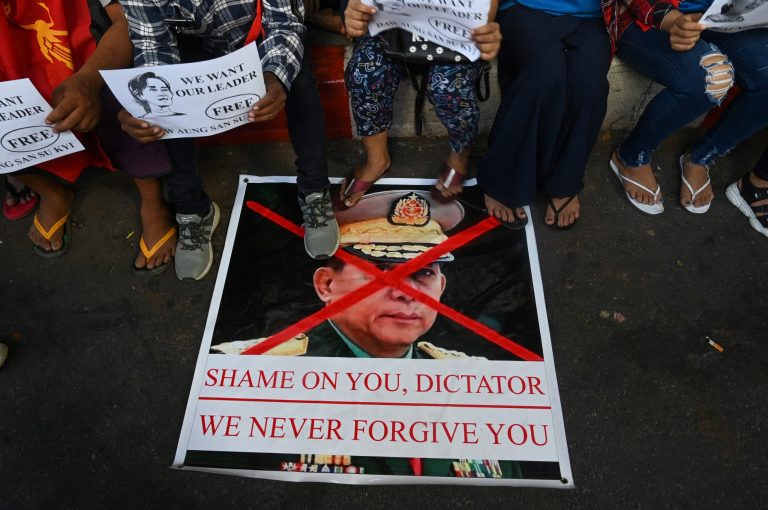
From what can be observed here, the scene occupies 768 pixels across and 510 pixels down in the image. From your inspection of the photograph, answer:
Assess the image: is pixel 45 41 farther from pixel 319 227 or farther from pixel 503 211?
pixel 503 211

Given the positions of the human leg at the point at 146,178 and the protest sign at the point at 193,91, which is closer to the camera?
the protest sign at the point at 193,91

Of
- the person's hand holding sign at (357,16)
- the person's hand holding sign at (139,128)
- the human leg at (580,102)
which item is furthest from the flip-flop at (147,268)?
the human leg at (580,102)

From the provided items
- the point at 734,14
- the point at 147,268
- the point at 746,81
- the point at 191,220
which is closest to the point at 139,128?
the point at 191,220

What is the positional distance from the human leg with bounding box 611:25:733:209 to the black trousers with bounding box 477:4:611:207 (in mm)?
156

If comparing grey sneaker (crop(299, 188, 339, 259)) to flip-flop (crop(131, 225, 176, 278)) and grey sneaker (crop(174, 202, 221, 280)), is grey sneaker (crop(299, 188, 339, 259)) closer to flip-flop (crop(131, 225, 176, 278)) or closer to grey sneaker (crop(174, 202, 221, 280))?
grey sneaker (crop(174, 202, 221, 280))

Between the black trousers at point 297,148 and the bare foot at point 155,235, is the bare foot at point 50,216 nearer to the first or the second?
the bare foot at point 155,235

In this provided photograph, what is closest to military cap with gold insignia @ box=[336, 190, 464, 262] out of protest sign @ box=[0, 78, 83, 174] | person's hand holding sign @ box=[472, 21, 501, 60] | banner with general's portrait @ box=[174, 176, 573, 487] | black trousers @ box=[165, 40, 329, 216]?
banner with general's portrait @ box=[174, 176, 573, 487]

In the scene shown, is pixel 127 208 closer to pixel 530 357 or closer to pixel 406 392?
pixel 406 392

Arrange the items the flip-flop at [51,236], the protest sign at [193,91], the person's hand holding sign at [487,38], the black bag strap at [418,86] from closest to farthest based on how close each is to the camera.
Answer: the protest sign at [193,91]
the person's hand holding sign at [487,38]
the black bag strap at [418,86]
the flip-flop at [51,236]

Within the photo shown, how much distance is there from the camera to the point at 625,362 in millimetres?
1203

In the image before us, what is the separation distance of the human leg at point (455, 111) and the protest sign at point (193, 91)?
1.52 feet

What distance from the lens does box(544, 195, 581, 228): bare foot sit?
142 cm

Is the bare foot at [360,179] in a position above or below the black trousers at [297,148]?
below

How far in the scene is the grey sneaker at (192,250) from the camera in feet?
4.42
